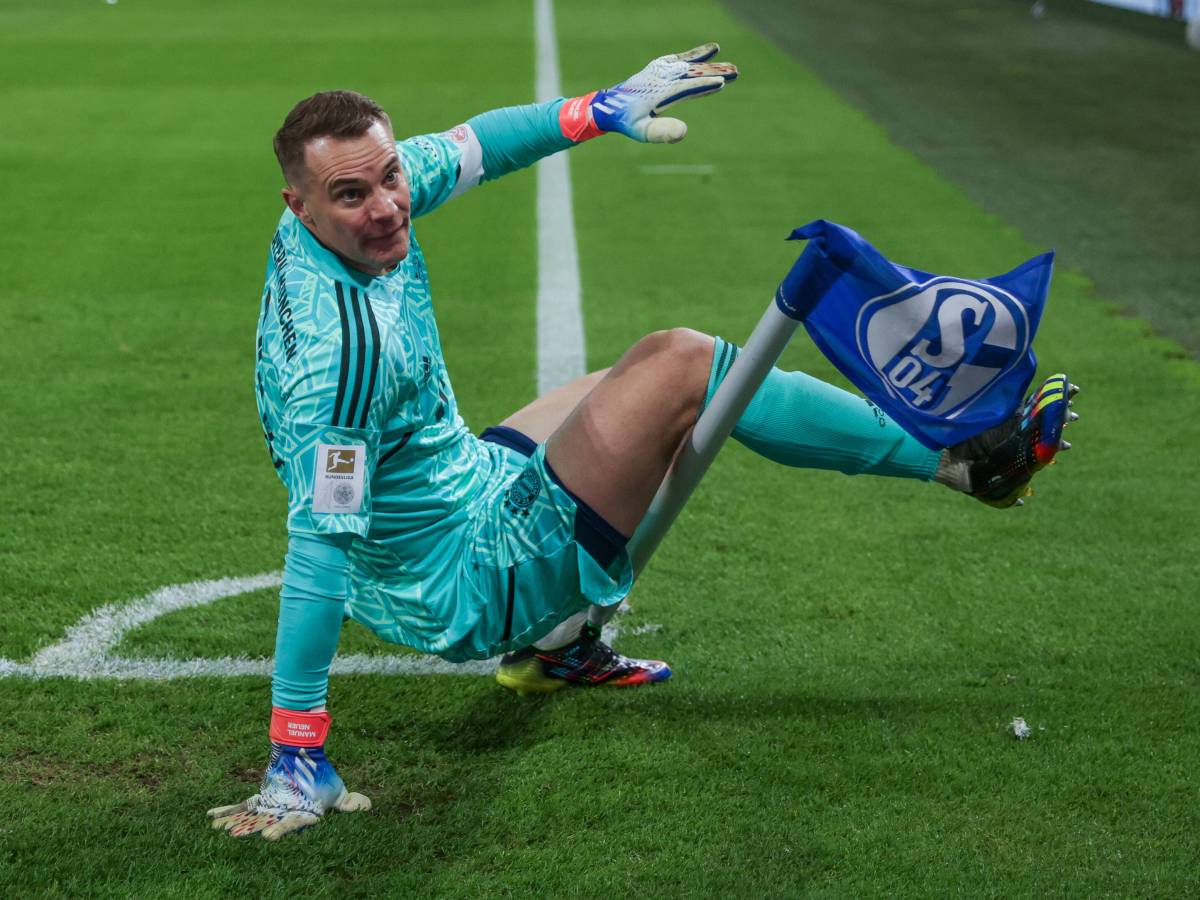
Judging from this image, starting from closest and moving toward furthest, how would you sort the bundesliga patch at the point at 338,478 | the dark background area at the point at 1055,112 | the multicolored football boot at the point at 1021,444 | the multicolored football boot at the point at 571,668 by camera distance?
1. the bundesliga patch at the point at 338,478
2. the multicolored football boot at the point at 1021,444
3. the multicolored football boot at the point at 571,668
4. the dark background area at the point at 1055,112

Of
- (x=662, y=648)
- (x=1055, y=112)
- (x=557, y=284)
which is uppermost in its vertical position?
(x=662, y=648)

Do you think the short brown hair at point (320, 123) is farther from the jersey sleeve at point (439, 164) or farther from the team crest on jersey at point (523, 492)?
the team crest on jersey at point (523, 492)

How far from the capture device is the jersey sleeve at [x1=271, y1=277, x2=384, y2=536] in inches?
106

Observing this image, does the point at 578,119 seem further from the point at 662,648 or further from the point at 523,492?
the point at 662,648

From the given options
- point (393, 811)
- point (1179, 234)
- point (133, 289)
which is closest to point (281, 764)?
point (393, 811)

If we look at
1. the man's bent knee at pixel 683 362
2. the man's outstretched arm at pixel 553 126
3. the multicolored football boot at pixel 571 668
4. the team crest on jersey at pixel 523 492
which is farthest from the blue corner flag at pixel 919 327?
the multicolored football boot at pixel 571 668

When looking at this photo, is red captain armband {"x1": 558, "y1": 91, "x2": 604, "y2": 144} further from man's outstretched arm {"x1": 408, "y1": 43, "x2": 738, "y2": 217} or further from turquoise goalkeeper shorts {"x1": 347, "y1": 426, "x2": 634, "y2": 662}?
turquoise goalkeeper shorts {"x1": 347, "y1": 426, "x2": 634, "y2": 662}

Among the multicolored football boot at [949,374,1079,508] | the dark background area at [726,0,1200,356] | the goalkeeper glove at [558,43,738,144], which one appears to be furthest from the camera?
the dark background area at [726,0,1200,356]

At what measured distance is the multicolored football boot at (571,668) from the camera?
3.47 metres

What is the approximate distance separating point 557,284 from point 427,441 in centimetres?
435

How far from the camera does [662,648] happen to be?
12.2 feet

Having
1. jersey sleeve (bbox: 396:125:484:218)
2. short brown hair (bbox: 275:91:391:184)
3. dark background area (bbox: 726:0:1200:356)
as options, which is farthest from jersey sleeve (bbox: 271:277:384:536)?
dark background area (bbox: 726:0:1200:356)

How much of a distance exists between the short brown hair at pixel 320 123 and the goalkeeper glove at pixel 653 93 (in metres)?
0.56

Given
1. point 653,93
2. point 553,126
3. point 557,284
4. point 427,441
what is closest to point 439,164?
point 553,126
